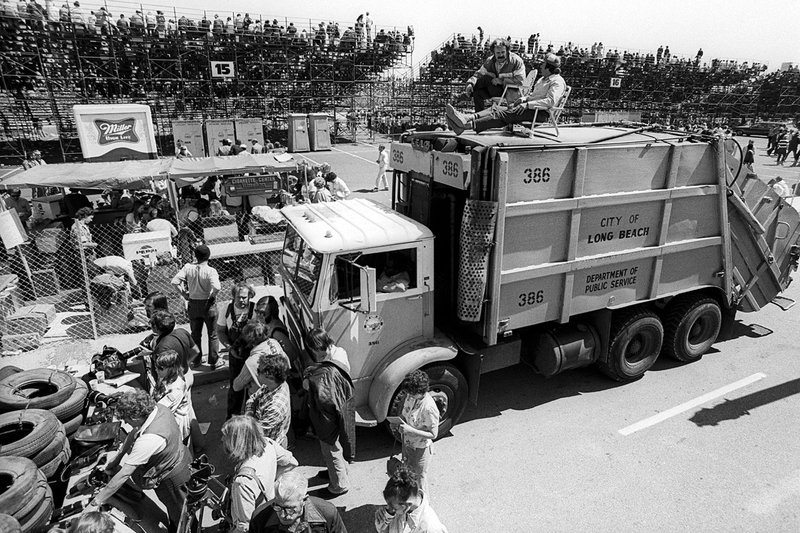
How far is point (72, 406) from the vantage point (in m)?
5.11

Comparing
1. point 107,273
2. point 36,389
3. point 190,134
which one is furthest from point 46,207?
point 190,134

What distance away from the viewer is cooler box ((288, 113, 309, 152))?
92.7ft

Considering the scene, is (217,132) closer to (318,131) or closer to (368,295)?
(318,131)

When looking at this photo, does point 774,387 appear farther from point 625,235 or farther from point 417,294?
point 417,294

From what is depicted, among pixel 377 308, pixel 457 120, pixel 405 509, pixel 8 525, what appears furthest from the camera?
pixel 457 120

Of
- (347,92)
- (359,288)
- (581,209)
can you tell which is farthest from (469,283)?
(347,92)

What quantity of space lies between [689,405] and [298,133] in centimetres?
2644

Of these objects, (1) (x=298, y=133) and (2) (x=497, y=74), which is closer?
(2) (x=497, y=74)

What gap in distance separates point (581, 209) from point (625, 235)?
2.66ft

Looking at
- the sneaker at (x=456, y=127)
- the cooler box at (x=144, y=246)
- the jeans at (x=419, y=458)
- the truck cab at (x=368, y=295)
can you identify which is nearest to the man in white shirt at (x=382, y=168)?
the cooler box at (x=144, y=246)

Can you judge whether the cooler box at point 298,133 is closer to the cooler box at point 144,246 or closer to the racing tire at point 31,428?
the cooler box at point 144,246

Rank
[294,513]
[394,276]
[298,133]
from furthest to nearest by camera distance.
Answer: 1. [298,133]
2. [394,276]
3. [294,513]

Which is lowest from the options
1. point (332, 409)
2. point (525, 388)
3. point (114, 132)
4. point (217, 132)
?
point (525, 388)

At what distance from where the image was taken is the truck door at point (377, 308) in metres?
4.71
